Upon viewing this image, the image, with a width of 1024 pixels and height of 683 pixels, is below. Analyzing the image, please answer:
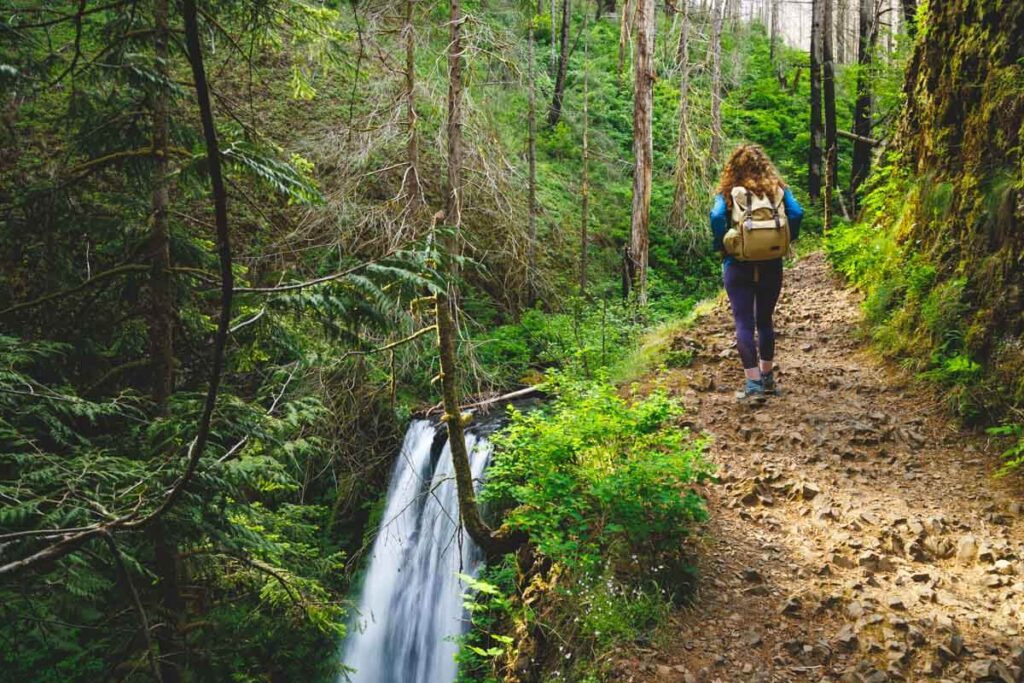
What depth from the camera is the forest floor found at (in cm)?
326

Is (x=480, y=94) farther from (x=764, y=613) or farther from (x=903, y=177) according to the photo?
(x=764, y=613)

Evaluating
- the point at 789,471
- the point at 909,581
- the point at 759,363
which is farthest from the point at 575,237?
the point at 909,581

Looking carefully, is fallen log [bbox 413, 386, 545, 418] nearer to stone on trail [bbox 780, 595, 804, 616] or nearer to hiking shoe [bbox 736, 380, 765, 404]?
hiking shoe [bbox 736, 380, 765, 404]

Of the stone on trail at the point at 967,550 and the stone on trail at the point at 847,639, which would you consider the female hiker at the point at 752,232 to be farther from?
the stone on trail at the point at 847,639

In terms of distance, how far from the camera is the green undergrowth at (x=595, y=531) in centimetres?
391

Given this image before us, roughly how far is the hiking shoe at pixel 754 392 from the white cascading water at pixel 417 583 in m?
3.26

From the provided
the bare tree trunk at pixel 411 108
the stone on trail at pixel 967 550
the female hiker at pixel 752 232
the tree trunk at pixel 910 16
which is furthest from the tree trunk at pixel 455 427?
the tree trunk at pixel 910 16

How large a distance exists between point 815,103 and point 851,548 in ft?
50.1

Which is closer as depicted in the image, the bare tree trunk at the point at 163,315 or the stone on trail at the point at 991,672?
the stone on trail at the point at 991,672

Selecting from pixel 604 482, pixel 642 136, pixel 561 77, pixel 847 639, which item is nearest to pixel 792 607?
pixel 847 639

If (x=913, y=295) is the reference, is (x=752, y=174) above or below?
above

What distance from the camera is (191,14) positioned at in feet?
3.53

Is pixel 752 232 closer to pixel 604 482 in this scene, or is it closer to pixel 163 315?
pixel 604 482

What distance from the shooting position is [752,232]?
5312 millimetres
